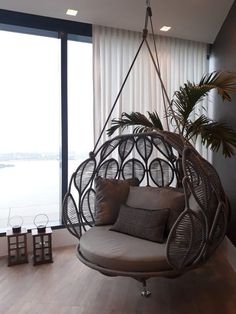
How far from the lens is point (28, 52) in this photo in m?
3.35

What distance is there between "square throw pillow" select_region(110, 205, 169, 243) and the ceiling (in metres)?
2.11

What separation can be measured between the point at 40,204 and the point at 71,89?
5.03 feet

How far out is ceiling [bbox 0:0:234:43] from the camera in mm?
2817

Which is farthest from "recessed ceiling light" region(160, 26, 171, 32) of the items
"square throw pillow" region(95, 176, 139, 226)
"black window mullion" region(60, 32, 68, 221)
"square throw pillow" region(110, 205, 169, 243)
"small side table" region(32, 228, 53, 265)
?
"small side table" region(32, 228, 53, 265)

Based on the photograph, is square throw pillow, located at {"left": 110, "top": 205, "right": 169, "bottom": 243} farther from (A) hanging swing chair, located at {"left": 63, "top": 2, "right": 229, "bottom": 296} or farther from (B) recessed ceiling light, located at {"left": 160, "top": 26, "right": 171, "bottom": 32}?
(B) recessed ceiling light, located at {"left": 160, "top": 26, "right": 171, "bottom": 32}

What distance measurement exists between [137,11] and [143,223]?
2.26 m

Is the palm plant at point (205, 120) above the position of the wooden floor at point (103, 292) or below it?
above

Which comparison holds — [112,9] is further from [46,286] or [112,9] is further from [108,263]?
[46,286]

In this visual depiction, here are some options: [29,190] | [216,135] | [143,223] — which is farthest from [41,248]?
[216,135]

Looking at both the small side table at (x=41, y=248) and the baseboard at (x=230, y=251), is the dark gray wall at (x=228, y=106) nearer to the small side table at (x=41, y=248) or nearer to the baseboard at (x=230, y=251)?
the baseboard at (x=230, y=251)

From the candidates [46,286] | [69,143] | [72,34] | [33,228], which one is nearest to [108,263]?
[46,286]

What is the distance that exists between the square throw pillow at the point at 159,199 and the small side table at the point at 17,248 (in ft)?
4.25

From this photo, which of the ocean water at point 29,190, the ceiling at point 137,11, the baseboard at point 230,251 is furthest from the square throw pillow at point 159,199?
the ceiling at point 137,11

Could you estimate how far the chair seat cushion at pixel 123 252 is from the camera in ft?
6.36
